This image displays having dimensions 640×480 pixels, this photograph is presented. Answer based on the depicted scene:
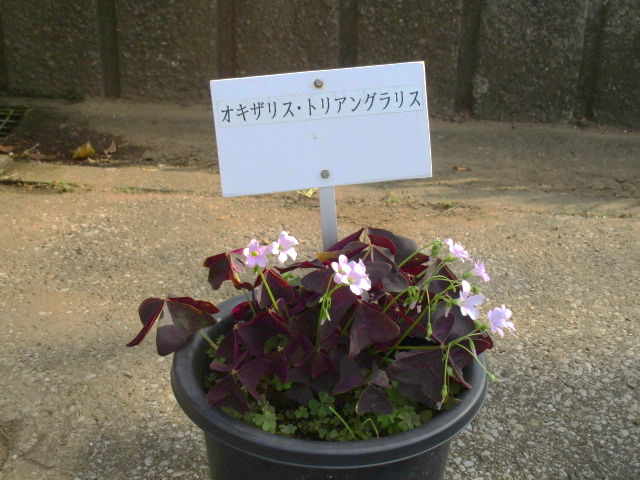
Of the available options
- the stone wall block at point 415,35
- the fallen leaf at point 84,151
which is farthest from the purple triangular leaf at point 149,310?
the stone wall block at point 415,35

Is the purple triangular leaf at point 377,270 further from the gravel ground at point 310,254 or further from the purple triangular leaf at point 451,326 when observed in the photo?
the gravel ground at point 310,254

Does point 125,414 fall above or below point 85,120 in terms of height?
below

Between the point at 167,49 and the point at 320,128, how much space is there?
10.9 ft

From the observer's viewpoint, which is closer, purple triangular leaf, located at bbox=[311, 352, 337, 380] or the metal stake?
purple triangular leaf, located at bbox=[311, 352, 337, 380]

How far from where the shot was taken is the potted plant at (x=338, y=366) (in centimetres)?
143

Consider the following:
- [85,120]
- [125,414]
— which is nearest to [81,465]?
[125,414]

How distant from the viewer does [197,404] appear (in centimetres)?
150

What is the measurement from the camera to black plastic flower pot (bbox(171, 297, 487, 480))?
1.37 meters

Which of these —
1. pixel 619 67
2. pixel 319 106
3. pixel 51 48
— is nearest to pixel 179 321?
pixel 319 106

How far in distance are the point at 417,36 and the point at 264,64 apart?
96cm

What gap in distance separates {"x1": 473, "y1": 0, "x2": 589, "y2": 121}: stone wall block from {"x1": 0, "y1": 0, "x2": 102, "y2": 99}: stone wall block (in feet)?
7.89

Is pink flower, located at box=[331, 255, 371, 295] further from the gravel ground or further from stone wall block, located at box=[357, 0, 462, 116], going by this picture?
stone wall block, located at box=[357, 0, 462, 116]

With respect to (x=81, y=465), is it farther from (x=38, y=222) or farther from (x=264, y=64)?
(x=264, y=64)

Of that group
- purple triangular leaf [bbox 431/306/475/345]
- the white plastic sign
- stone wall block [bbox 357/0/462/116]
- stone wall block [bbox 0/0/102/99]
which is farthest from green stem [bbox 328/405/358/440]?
stone wall block [bbox 0/0/102/99]
